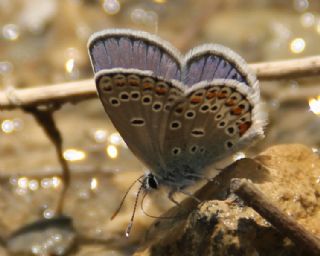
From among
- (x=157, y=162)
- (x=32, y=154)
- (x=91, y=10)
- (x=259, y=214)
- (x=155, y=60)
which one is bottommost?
(x=32, y=154)

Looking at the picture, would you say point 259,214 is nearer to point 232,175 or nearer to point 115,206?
point 232,175

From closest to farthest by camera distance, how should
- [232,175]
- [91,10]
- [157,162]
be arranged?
1. [232,175]
2. [157,162]
3. [91,10]

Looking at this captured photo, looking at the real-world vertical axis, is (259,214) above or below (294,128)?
above

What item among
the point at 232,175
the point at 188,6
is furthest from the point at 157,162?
the point at 188,6

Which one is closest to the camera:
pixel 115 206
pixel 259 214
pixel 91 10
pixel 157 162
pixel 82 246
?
pixel 259 214

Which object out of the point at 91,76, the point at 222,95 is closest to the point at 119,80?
the point at 222,95

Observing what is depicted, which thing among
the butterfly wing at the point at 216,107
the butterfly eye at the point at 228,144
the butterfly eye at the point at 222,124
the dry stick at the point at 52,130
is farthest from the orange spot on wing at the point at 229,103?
the dry stick at the point at 52,130

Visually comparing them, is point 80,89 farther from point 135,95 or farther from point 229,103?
point 229,103

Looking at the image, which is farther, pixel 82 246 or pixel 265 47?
pixel 265 47
